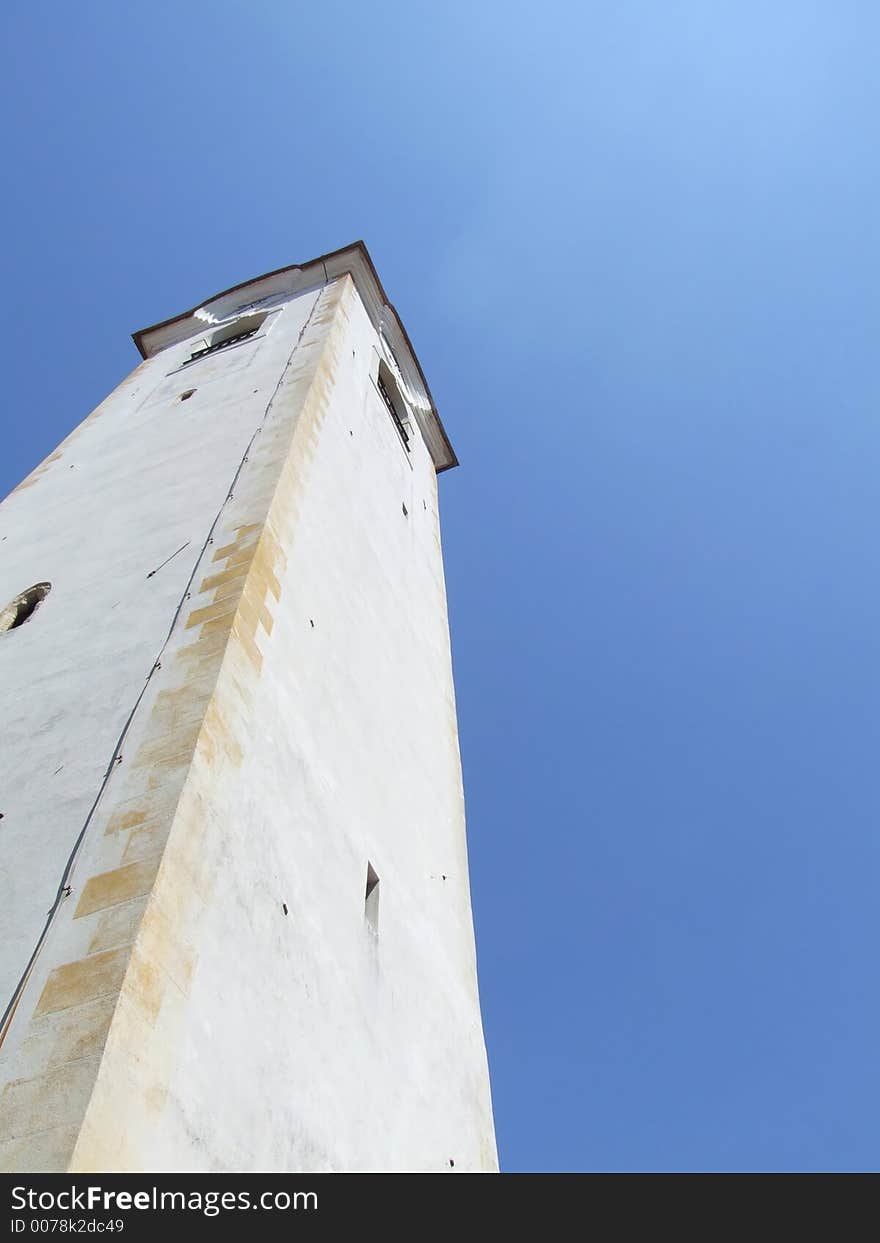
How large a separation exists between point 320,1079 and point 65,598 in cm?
435

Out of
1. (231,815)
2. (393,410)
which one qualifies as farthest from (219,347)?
(231,815)

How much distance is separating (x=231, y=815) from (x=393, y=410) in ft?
36.4

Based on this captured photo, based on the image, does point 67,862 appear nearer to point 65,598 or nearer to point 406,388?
point 65,598

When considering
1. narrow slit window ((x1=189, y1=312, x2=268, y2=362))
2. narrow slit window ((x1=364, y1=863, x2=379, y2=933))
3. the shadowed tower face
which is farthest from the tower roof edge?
narrow slit window ((x1=364, y1=863, x2=379, y2=933))

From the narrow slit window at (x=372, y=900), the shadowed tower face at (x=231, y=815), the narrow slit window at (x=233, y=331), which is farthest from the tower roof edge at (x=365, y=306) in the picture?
the narrow slit window at (x=372, y=900)

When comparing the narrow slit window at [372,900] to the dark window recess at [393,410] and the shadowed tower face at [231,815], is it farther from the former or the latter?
the dark window recess at [393,410]

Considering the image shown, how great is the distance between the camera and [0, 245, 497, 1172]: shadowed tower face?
4.03m

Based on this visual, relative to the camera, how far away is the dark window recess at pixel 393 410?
14.9m

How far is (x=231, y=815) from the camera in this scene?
5.17 meters

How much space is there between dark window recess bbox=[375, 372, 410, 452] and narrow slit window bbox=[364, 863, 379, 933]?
9.27m

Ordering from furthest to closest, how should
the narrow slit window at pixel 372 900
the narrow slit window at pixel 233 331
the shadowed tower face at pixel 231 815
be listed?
the narrow slit window at pixel 233 331, the narrow slit window at pixel 372 900, the shadowed tower face at pixel 231 815

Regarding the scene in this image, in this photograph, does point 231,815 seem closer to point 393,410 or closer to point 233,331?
point 393,410

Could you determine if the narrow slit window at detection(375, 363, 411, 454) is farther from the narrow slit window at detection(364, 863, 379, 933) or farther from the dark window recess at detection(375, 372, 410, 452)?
the narrow slit window at detection(364, 863, 379, 933)

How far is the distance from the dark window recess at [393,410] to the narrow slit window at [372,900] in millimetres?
9275
